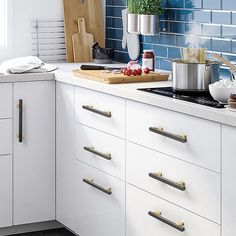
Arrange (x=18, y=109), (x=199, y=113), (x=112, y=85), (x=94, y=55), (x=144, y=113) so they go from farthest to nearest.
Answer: (x=94, y=55)
(x=18, y=109)
(x=112, y=85)
(x=144, y=113)
(x=199, y=113)

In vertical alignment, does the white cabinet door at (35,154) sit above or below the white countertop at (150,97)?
below

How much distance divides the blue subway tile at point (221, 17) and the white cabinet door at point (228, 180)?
1.05m

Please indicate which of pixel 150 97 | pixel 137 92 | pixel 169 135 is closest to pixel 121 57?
pixel 137 92

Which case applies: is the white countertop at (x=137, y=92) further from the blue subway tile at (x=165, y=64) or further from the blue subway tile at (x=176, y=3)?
the blue subway tile at (x=176, y=3)

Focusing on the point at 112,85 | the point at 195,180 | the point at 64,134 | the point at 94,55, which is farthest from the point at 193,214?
the point at 94,55

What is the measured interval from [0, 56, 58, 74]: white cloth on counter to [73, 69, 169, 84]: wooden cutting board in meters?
0.26

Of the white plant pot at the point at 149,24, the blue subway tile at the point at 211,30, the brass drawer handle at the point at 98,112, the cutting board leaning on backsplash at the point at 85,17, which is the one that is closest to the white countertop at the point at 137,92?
the brass drawer handle at the point at 98,112

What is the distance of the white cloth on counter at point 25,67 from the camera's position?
4160 millimetres

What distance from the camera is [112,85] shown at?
3.72 meters

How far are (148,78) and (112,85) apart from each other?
281 millimetres

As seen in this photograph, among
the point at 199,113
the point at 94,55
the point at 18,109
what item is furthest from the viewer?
the point at 94,55

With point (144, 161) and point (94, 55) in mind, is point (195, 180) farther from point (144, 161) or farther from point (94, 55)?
point (94, 55)

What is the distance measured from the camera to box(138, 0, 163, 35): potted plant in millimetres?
4207

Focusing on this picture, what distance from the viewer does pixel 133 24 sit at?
4273mm
